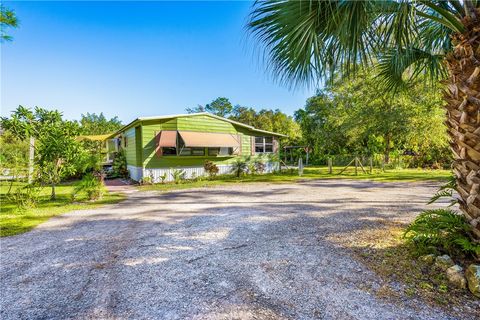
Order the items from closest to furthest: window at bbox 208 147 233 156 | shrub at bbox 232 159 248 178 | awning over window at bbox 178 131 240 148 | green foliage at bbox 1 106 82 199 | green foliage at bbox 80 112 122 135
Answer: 1. green foliage at bbox 1 106 82 199
2. awning over window at bbox 178 131 240 148
3. window at bbox 208 147 233 156
4. shrub at bbox 232 159 248 178
5. green foliage at bbox 80 112 122 135

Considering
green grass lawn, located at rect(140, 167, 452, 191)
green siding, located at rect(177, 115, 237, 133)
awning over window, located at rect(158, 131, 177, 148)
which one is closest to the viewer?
green grass lawn, located at rect(140, 167, 452, 191)

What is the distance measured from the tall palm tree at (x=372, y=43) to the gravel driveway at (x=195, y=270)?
1.74 m

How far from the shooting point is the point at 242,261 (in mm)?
3084

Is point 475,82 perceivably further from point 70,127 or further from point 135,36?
point 135,36

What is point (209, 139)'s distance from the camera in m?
13.6

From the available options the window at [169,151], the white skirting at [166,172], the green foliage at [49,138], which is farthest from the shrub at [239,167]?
the green foliage at [49,138]

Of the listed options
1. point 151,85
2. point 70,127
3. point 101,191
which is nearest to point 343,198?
point 101,191

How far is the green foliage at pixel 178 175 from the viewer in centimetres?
1258

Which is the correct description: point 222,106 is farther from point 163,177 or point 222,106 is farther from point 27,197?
point 27,197

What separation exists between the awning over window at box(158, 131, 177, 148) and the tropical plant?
172 inches

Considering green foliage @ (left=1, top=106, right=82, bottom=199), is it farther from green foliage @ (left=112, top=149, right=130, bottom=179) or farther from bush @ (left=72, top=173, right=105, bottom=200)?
green foliage @ (left=112, top=149, right=130, bottom=179)

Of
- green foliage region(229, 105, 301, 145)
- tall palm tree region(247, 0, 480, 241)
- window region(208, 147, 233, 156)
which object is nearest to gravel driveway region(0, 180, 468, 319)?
tall palm tree region(247, 0, 480, 241)

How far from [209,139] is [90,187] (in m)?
7.15

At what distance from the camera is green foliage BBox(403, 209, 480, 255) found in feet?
8.45
